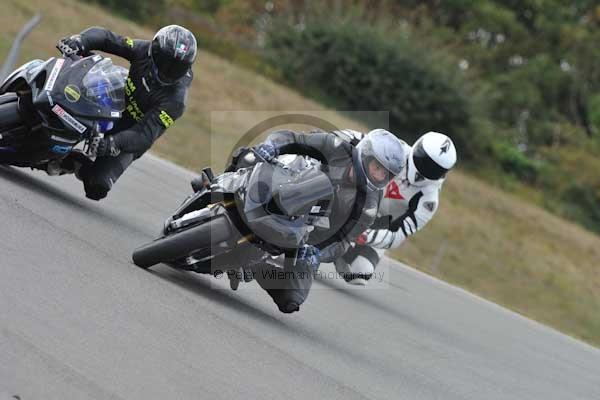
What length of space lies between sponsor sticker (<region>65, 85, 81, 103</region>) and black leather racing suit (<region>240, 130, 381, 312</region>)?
1.53 metres

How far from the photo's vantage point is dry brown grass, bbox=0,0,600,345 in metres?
18.4

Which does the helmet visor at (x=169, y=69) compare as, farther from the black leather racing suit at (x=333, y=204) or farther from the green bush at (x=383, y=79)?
the green bush at (x=383, y=79)

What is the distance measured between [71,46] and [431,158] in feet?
13.2

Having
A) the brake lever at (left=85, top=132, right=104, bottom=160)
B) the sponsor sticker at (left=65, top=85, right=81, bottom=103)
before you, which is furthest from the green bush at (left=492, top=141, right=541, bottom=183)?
the sponsor sticker at (left=65, top=85, right=81, bottom=103)

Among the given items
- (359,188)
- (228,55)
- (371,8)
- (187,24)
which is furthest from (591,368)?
(371,8)

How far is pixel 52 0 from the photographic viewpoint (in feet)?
90.3

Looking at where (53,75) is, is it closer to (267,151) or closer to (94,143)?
(94,143)

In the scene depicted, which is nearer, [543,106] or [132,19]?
[132,19]

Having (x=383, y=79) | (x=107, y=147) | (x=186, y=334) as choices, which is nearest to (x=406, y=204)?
(x=107, y=147)

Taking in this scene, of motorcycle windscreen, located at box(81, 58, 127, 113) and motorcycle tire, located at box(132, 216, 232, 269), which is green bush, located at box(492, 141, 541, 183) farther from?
motorcycle tire, located at box(132, 216, 232, 269)

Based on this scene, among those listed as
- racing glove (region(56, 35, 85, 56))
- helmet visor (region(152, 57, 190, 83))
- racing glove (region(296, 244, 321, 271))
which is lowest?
racing glove (region(296, 244, 321, 271))

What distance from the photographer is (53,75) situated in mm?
7695

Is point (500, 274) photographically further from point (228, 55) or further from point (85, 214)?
point (228, 55)

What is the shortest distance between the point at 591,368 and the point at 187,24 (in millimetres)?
28334
